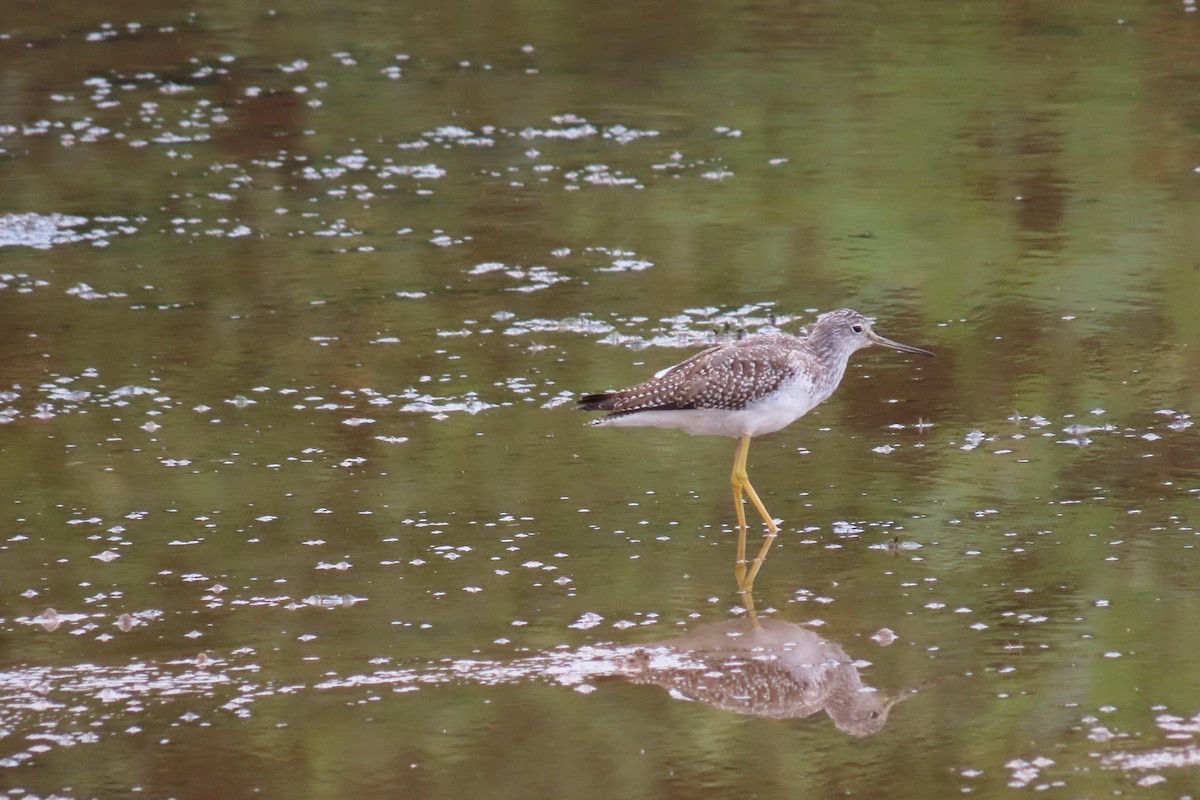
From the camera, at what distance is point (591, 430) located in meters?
9.72

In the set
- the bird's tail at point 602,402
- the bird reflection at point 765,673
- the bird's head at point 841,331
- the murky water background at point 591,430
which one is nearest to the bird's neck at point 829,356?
the bird's head at point 841,331

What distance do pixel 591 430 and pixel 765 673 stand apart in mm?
2954

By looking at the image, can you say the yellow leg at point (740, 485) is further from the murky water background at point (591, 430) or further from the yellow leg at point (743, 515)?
the murky water background at point (591, 430)

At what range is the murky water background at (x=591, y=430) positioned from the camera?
665 cm

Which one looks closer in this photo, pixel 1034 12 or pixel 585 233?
pixel 585 233

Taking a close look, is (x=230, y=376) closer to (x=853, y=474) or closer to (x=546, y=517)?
(x=546, y=517)

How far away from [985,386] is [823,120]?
20.0 feet

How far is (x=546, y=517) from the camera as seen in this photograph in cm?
859

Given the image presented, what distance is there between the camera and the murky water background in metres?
6.65

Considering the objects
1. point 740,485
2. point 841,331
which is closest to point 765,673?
point 740,485

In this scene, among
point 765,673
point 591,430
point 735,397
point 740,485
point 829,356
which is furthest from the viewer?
point 591,430

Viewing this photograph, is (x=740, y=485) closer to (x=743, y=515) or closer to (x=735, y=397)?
(x=743, y=515)

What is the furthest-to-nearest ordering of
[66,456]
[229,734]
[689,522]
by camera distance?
[66,456], [689,522], [229,734]

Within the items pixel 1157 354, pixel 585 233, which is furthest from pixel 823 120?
pixel 1157 354
